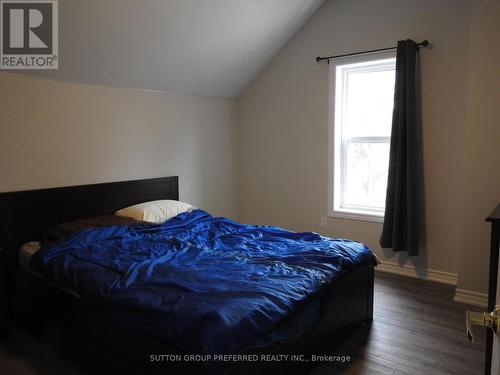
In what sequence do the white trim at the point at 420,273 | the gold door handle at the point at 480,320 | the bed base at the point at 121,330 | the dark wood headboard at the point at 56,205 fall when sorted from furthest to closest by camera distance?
1. the white trim at the point at 420,273
2. the dark wood headboard at the point at 56,205
3. the bed base at the point at 121,330
4. the gold door handle at the point at 480,320

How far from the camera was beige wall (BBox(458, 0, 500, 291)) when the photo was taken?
9.20 ft

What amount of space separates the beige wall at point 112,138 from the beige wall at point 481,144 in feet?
8.47

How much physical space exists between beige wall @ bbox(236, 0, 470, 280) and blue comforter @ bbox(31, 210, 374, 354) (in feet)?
4.08

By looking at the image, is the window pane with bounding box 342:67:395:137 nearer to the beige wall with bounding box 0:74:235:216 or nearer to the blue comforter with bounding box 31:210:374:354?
the beige wall with bounding box 0:74:235:216

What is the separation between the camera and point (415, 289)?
327cm

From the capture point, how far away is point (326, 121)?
402 cm

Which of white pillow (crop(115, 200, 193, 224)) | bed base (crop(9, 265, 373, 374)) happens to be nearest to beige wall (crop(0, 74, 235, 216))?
white pillow (crop(115, 200, 193, 224))

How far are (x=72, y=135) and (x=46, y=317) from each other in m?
1.45

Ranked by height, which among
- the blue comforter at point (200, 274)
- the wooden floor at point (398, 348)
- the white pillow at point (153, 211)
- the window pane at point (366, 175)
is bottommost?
the wooden floor at point (398, 348)

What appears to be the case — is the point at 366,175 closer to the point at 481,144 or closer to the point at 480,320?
the point at 481,144

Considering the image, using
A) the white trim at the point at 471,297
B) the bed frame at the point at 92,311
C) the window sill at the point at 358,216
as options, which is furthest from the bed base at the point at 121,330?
the window sill at the point at 358,216

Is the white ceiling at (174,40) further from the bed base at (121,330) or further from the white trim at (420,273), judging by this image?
the white trim at (420,273)

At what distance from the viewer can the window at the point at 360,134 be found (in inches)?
149

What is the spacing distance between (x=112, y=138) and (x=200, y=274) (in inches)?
74.6
